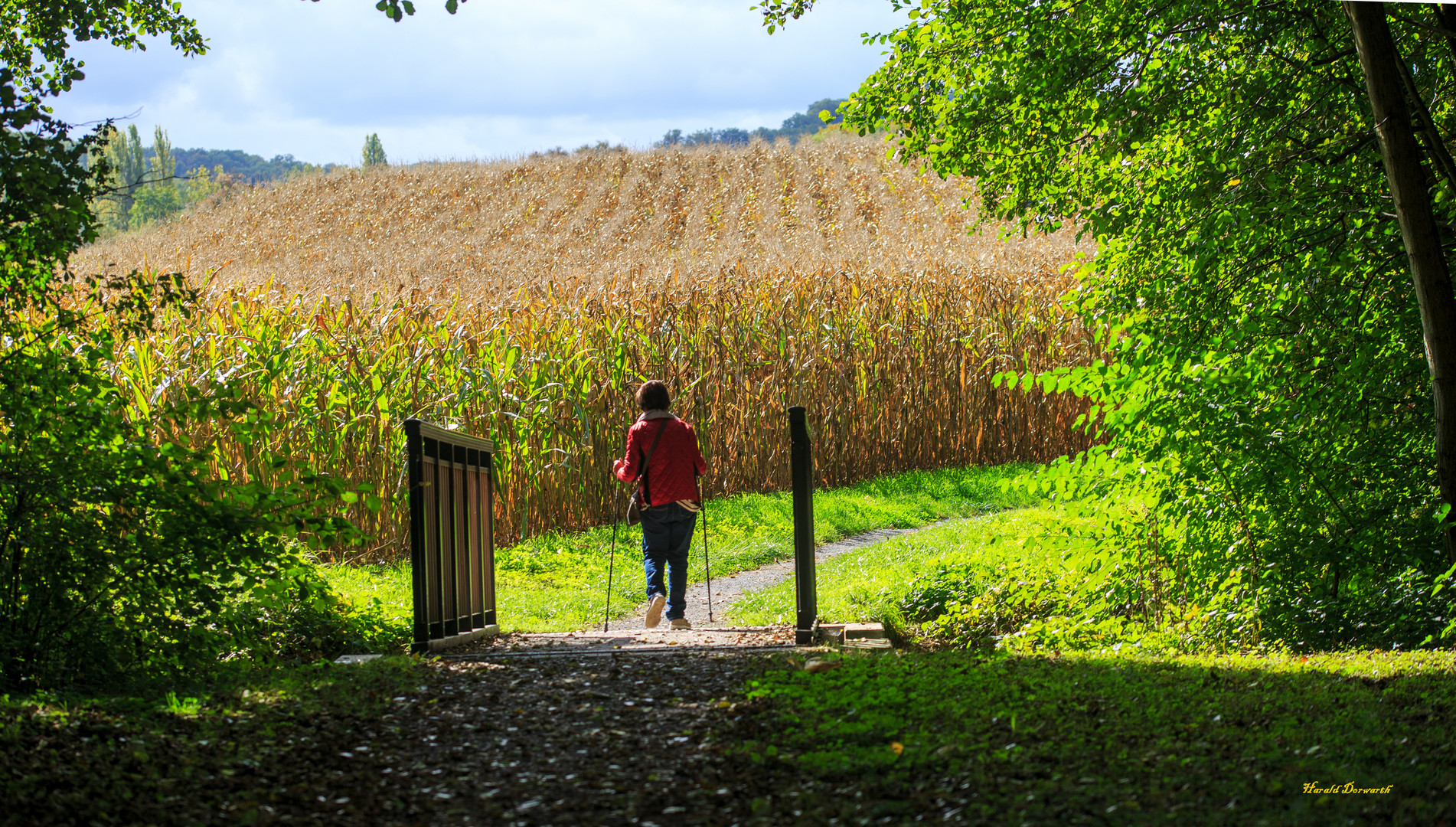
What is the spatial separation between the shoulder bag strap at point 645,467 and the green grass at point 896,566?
1287 mm

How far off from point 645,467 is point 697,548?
13.4ft

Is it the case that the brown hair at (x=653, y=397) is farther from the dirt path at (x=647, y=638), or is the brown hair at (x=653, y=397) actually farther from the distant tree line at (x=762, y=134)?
the distant tree line at (x=762, y=134)

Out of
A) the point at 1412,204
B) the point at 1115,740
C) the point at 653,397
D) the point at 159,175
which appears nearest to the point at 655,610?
the point at 653,397

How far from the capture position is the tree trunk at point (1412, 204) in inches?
205

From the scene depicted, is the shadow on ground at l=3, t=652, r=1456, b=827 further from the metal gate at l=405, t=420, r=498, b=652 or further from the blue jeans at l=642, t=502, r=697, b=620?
the blue jeans at l=642, t=502, r=697, b=620

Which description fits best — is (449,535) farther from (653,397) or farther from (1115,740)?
(1115,740)

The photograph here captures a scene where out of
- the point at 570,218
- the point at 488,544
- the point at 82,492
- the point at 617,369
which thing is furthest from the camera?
the point at 570,218

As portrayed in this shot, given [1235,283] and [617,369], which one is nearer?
[1235,283]

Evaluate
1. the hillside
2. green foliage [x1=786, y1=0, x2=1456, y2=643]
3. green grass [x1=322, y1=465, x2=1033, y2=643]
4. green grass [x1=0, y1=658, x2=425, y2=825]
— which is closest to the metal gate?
green grass [x1=322, y1=465, x2=1033, y2=643]

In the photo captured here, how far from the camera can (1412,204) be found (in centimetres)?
525

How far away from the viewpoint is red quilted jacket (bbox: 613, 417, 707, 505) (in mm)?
7277

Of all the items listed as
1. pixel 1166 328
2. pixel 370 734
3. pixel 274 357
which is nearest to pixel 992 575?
pixel 1166 328

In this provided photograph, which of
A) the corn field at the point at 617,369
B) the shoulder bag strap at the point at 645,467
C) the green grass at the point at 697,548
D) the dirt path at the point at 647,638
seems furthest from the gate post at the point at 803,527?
the corn field at the point at 617,369

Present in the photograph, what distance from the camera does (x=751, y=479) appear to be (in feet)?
44.9
